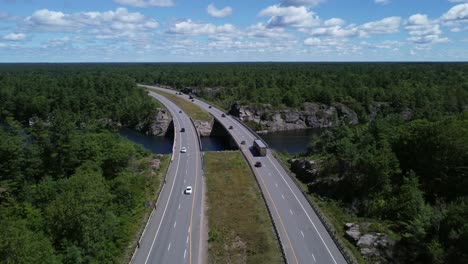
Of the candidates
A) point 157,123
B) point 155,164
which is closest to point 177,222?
point 155,164

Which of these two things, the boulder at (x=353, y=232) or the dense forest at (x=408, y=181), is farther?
the boulder at (x=353, y=232)

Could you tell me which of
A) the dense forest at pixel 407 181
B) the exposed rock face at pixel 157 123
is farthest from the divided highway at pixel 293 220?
the exposed rock face at pixel 157 123

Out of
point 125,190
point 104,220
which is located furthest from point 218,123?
A: point 104,220

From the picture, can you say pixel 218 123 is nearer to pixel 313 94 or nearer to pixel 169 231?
pixel 313 94

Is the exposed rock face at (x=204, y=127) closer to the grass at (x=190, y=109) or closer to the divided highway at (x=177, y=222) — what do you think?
the grass at (x=190, y=109)

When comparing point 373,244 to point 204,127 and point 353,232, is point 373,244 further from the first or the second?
point 204,127

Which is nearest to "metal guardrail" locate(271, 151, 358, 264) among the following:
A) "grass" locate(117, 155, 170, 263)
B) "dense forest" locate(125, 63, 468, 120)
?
"grass" locate(117, 155, 170, 263)
